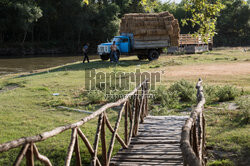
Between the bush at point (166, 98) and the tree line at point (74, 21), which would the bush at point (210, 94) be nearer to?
the bush at point (166, 98)

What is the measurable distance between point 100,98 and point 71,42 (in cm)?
4618

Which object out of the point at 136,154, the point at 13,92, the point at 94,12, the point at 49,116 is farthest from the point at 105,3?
the point at 136,154

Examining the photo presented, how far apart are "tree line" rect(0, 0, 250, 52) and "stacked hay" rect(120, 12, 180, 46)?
22584 millimetres

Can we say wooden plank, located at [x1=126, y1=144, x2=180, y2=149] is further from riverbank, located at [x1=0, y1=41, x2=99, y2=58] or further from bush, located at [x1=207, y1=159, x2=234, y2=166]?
riverbank, located at [x1=0, y1=41, x2=99, y2=58]

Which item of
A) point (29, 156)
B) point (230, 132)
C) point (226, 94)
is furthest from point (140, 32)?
point (29, 156)

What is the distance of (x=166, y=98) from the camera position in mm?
10438

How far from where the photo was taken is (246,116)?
7883mm

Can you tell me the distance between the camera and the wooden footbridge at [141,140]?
3102 mm

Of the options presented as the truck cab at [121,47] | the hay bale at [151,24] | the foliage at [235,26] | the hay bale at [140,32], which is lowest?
the truck cab at [121,47]

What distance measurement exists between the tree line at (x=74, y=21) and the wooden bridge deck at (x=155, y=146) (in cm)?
4182

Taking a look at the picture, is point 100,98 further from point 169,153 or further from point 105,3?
point 105,3

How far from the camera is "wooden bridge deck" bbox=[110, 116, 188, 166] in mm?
5094

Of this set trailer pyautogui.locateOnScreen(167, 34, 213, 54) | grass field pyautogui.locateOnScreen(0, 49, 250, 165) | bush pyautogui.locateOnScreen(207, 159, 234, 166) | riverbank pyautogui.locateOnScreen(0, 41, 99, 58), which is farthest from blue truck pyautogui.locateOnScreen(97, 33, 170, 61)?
riverbank pyautogui.locateOnScreen(0, 41, 99, 58)

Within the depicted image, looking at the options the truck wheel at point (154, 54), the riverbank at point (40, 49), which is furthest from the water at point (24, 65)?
the riverbank at point (40, 49)
